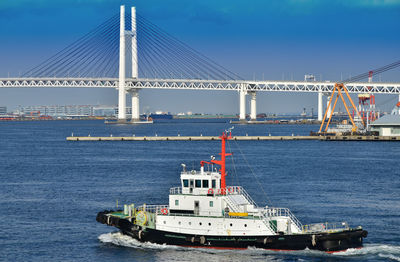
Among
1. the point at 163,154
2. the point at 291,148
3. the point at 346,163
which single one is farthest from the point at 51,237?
the point at 291,148

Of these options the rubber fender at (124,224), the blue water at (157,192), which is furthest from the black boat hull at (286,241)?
the rubber fender at (124,224)

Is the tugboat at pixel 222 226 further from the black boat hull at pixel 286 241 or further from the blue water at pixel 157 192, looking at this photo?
the blue water at pixel 157 192

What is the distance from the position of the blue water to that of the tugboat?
0.47 metres

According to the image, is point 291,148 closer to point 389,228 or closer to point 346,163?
point 346,163

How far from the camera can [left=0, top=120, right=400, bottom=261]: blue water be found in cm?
3225

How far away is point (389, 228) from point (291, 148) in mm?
59685

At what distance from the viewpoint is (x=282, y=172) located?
6381cm

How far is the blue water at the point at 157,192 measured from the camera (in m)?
32.2

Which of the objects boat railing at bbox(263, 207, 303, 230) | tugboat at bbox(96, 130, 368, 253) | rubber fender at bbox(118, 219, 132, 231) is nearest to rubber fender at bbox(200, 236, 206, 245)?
tugboat at bbox(96, 130, 368, 253)

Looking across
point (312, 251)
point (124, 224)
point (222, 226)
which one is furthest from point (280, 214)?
point (124, 224)

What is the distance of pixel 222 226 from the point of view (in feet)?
104

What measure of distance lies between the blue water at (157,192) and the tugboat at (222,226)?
1.55 ft

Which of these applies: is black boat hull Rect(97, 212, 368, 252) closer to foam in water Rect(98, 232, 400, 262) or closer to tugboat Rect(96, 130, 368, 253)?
tugboat Rect(96, 130, 368, 253)

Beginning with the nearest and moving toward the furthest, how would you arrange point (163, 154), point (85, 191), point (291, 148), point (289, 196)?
point (289, 196) < point (85, 191) < point (163, 154) < point (291, 148)
